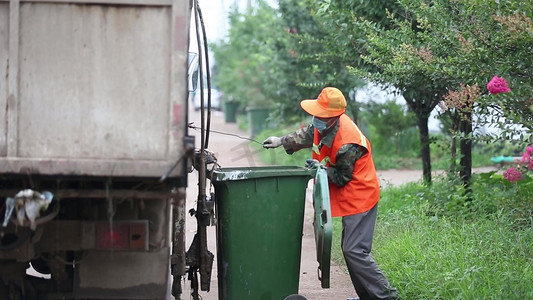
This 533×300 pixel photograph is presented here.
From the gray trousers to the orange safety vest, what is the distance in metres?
0.06

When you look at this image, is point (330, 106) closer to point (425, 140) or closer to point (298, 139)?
point (298, 139)

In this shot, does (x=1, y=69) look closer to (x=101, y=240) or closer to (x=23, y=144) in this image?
(x=23, y=144)

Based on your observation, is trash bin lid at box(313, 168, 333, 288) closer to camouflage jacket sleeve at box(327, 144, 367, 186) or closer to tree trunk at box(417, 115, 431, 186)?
camouflage jacket sleeve at box(327, 144, 367, 186)

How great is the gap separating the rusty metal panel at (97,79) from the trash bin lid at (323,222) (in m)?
1.52

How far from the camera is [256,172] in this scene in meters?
5.89

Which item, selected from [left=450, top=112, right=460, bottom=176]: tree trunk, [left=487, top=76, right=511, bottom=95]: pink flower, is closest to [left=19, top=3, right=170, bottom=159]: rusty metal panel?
[left=487, top=76, right=511, bottom=95]: pink flower

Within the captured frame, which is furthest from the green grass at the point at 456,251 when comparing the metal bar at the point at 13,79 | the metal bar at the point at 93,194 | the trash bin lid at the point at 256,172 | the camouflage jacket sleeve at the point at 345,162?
the metal bar at the point at 13,79

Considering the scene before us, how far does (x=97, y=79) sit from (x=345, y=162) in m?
2.07

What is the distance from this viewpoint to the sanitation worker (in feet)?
19.9

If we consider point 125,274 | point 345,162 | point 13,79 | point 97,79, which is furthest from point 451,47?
point 13,79

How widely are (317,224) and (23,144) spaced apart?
217cm

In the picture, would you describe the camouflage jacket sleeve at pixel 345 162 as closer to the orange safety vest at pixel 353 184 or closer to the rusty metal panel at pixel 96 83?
the orange safety vest at pixel 353 184

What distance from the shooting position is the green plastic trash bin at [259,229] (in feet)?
19.4

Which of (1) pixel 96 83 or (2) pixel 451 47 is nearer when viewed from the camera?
(1) pixel 96 83
